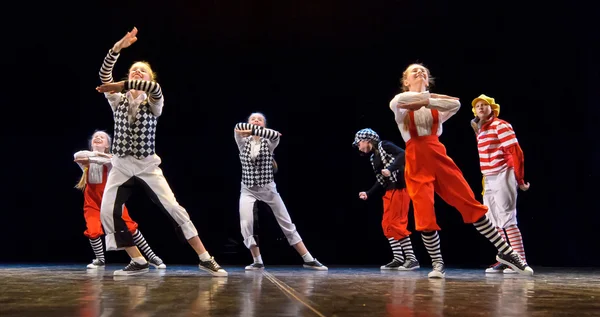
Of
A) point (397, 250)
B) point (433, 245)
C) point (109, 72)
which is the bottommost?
point (397, 250)

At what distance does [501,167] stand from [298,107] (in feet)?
6.87

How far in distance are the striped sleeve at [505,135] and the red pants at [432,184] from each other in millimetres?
957

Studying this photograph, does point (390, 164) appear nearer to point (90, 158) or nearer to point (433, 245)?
point (433, 245)

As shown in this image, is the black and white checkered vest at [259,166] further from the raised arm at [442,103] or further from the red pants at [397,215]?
the raised arm at [442,103]

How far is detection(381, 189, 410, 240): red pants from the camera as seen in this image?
4.82m

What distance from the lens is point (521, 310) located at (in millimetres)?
1860

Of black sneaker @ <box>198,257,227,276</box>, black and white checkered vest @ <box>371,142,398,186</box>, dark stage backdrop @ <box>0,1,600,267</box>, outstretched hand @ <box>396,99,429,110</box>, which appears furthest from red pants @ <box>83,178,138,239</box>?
outstretched hand @ <box>396,99,429,110</box>

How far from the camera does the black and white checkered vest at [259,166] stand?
476 cm

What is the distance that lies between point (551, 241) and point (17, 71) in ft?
15.7

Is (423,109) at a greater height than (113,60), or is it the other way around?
(113,60)

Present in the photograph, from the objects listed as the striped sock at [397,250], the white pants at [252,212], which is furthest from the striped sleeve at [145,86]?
the striped sock at [397,250]

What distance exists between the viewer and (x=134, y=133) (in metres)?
3.47

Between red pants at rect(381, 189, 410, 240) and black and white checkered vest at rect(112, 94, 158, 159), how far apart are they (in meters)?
2.03

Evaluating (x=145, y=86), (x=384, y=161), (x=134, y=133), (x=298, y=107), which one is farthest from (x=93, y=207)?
(x=384, y=161)
